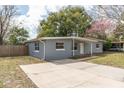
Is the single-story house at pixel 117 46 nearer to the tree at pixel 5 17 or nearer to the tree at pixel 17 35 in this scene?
the tree at pixel 17 35

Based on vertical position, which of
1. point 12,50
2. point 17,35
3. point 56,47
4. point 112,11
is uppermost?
point 112,11

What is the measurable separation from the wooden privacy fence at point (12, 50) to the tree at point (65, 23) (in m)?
8.72

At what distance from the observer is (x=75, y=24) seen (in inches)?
1415

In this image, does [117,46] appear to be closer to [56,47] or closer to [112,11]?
[56,47]

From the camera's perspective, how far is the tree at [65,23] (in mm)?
35375

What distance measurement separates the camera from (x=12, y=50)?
26.0 meters

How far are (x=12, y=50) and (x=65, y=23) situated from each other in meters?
12.9

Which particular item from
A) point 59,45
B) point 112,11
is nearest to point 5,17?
point 59,45

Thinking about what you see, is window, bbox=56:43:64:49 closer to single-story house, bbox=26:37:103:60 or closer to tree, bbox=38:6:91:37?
single-story house, bbox=26:37:103:60

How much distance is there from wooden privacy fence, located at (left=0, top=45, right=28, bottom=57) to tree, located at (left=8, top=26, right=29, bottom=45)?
374 inches

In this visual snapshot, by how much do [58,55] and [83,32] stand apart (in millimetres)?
17045

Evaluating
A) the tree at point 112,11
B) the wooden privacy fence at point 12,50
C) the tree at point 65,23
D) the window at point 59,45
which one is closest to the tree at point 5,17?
the tree at point 65,23

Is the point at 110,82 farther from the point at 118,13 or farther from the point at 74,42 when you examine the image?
the point at 74,42
